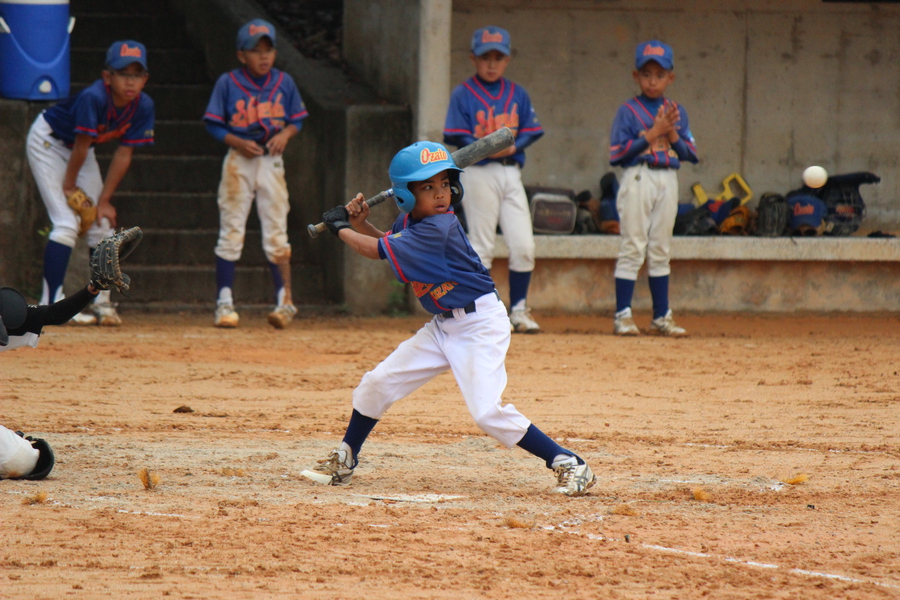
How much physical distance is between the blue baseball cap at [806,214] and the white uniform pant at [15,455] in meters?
8.09

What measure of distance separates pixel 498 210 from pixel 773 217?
9.97 ft

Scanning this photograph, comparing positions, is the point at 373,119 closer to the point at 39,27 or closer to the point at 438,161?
the point at 39,27

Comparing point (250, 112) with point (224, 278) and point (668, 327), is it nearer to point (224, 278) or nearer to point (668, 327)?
point (224, 278)

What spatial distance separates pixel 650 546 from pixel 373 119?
6.98 meters

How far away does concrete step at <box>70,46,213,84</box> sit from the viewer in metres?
11.7

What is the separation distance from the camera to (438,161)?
14.5 feet

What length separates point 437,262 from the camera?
438 centimetres

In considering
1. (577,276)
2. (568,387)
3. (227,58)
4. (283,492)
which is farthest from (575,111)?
(283,492)

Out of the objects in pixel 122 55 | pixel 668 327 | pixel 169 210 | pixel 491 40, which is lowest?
pixel 668 327

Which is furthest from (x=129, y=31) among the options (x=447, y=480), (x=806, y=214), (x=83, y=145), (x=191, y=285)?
(x=447, y=480)

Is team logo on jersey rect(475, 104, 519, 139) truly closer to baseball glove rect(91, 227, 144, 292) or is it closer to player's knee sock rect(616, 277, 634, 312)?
player's knee sock rect(616, 277, 634, 312)

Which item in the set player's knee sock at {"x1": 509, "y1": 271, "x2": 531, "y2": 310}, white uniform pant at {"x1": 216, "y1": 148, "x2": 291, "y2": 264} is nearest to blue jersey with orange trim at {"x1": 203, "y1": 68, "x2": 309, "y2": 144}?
white uniform pant at {"x1": 216, "y1": 148, "x2": 291, "y2": 264}

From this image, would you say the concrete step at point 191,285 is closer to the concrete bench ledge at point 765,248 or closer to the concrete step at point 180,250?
the concrete step at point 180,250

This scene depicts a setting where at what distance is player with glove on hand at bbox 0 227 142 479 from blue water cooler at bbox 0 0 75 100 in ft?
19.5
